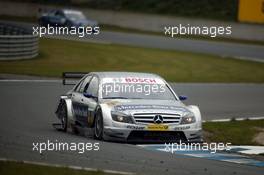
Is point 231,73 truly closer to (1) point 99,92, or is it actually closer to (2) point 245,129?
(2) point 245,129

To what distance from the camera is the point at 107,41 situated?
164ft

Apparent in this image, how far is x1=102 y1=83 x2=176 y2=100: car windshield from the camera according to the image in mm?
16422

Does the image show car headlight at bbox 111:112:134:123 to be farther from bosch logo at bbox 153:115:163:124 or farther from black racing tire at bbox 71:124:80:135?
black racing tire at bbox 71:124:80:135

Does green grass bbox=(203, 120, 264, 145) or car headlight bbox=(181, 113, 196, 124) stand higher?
car headlight bbox=(181, 113, 196, 124)

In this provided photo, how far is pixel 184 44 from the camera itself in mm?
49812

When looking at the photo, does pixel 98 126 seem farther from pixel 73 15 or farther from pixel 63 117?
pixel 73 15

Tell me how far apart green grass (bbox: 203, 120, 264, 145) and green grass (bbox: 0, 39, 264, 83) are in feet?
42.9

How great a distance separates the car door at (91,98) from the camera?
1625cm

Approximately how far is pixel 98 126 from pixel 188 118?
4.77 ft

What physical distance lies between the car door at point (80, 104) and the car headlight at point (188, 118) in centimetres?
180

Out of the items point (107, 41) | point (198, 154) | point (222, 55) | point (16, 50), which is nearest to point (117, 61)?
point (16, 50)

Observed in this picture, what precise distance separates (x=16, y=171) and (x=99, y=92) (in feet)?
17.3

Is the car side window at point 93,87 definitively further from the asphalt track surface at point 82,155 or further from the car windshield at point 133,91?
the asphalt track surface at point 82,155

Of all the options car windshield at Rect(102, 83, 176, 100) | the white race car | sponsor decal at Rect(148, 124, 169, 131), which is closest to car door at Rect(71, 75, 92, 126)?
the white race car
